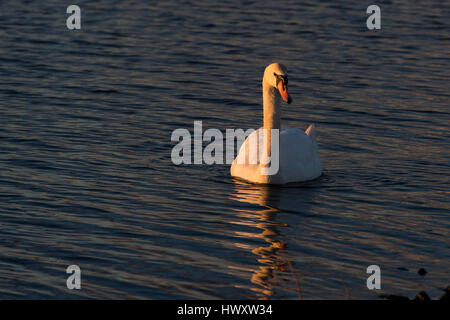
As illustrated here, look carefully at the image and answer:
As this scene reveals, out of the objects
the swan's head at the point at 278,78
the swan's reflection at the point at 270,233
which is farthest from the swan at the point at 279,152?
the swan's reflection at the point at 270,233

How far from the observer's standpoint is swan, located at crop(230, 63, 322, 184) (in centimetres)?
1362

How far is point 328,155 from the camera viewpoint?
50.6 ft

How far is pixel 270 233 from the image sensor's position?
11367 millimetres

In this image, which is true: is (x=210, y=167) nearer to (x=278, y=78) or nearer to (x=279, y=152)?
(x=279, y=152)

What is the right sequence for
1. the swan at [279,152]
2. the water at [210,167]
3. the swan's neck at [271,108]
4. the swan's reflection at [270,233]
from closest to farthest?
the swan's reflection at [270,233]
the water at [210,167]
the swan at [279,152]
the swan's neck at [271,108]

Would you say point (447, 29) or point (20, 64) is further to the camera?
point (447, 29)

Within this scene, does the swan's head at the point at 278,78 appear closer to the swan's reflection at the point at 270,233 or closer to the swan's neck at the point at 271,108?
the swan's neck at the point at 271,108

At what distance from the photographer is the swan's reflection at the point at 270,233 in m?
9.59

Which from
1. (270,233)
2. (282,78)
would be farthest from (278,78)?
(270,233)

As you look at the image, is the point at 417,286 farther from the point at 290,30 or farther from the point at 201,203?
the point at 290,30
